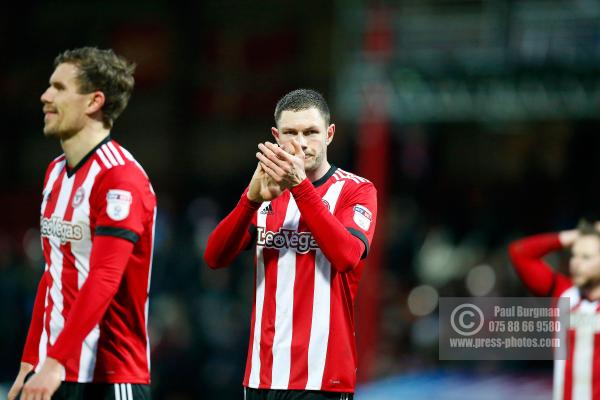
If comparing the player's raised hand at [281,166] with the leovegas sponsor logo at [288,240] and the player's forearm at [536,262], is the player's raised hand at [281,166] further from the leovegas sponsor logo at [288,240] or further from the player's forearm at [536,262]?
the player's forearm at [536,262]

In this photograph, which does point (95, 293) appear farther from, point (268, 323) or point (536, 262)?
point (536, 262)

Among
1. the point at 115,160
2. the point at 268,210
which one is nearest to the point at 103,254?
the point at 115,160

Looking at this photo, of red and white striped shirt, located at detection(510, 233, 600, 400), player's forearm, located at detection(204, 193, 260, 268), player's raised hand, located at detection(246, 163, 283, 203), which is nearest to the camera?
player's raised hand, located at detection(246, 163, 283, 203)

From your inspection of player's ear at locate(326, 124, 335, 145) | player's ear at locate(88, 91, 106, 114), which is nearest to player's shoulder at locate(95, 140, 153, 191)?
player's ear at locate(88, 91, 106, 114)

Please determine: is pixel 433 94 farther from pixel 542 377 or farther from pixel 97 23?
pixel 97 23

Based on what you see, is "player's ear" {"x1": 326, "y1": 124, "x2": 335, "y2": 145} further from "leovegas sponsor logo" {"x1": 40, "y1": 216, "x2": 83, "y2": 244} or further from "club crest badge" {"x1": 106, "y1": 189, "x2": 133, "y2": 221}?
"leovegas sponsor logo" {"x1": 40, "y1": 216, "x2": 83, "y2": 244}

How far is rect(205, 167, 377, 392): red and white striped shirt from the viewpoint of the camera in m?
4.41

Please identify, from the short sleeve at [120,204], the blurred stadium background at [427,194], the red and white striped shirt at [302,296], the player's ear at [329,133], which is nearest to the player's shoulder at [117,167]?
the short sleeve at [120,204]

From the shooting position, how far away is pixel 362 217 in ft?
14.8

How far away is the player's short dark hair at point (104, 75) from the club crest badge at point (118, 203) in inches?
17.4

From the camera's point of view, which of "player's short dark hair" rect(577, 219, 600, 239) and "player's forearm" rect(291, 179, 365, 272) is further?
"player's short dark hair" rect(577, 219, 600, 239)

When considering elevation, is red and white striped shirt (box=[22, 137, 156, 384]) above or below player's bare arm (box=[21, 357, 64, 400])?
above

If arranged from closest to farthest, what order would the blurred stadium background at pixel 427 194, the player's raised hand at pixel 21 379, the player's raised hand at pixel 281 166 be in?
1. the player's raised hand at pixel 281 166
2. the player's raised hand at pixel 21 379
3. the blurred stadium background at pixel 427 194

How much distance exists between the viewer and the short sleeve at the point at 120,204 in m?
4.27
